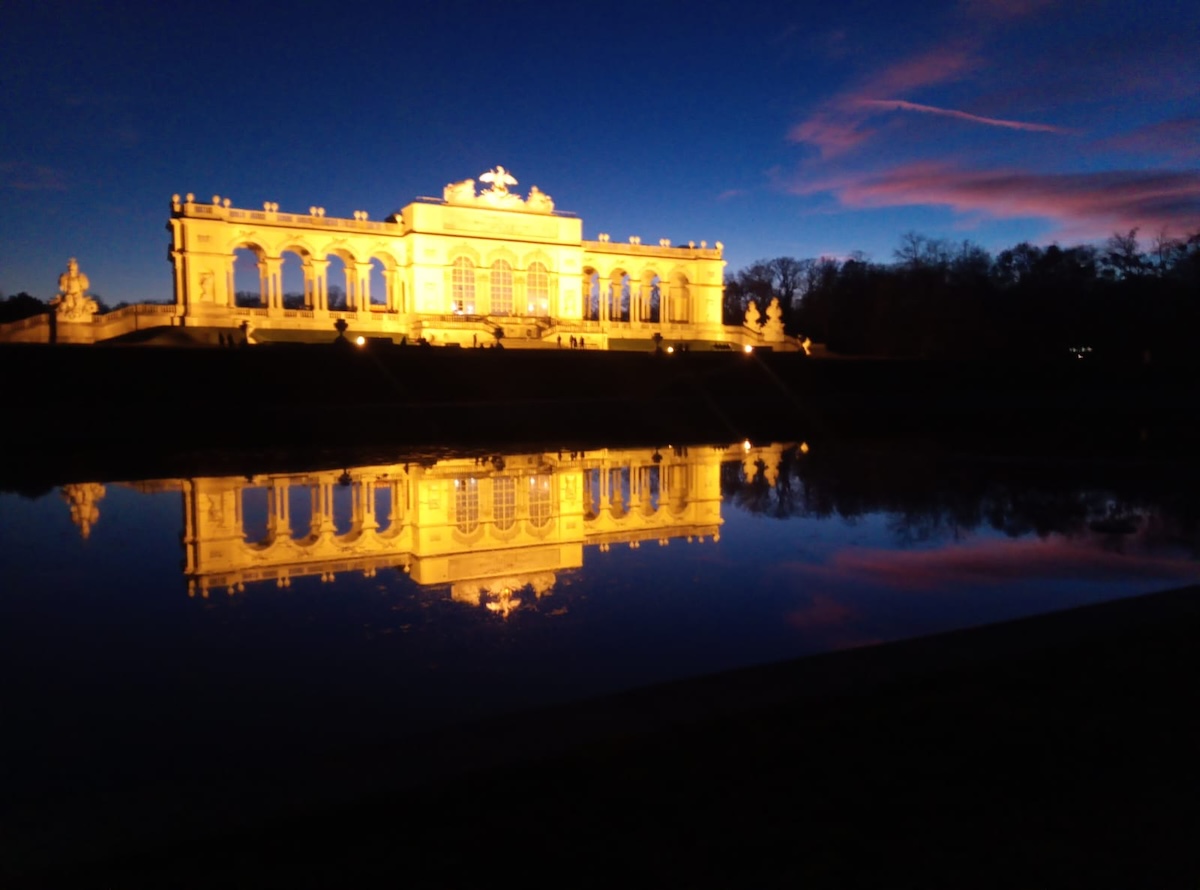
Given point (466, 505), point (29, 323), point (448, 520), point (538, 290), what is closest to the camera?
point (448, 520)

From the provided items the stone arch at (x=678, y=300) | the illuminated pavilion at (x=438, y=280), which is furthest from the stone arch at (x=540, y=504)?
the stone arch at (x=678, y=300)

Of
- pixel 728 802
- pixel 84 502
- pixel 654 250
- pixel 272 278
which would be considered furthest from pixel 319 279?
pixel 728 802

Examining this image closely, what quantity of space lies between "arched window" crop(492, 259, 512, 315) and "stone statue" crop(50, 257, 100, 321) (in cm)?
2851

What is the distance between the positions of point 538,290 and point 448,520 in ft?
189

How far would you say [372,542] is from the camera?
37.9ft

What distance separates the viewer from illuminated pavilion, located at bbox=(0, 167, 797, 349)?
5366cm

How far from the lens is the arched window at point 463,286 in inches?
2547

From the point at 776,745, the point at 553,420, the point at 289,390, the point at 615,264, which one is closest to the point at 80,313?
the point at 289,390

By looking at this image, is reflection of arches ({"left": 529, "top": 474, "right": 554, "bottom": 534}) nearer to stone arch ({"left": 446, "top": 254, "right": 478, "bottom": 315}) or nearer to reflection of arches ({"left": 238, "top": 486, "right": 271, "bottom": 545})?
reflection of arches ({"left": 238, "top": 486, "right": 271, "bottom": 545})

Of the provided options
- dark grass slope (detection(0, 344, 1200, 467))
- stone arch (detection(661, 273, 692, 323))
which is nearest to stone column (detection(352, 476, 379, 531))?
dark grass slope (detection(0, 344, 1200, 467))

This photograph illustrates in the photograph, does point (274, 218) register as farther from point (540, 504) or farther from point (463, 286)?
point (540, 504)

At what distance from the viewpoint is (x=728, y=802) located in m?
4.29

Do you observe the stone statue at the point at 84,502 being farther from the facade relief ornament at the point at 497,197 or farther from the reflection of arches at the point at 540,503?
the facade relief ornament at the point at 497,197

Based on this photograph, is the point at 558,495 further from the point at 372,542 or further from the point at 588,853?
the point at 588,853
